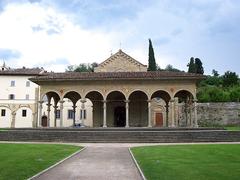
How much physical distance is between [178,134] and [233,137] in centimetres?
403

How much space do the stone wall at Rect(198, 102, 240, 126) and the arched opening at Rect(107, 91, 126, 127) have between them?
13.6 metres

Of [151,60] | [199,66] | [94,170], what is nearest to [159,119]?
[151,60]

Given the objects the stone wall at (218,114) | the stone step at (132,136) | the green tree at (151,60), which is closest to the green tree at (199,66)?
the green tree at (151,60)

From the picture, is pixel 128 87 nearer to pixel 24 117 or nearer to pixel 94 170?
pixel 94 170

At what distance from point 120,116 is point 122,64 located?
812cm

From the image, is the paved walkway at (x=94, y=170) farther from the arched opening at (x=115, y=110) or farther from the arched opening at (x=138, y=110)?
the arched opening at (x=115, y=110)

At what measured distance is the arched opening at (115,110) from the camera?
40312 millimetres

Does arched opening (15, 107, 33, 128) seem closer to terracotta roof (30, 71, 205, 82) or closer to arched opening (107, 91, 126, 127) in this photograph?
arched opening (107, 91, 126, 127)

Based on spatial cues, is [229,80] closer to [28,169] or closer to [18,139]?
[18,139]

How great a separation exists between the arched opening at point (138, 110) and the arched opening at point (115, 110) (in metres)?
1.31

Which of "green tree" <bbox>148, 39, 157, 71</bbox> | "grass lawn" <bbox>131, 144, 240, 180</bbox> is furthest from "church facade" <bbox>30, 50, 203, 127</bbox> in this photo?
"green tree" <bbox>148, 39, 157, 71</bbox>

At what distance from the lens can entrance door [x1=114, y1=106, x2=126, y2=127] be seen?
135 ft

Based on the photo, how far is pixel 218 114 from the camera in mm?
48500

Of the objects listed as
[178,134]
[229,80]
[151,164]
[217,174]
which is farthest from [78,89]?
[229,80]
